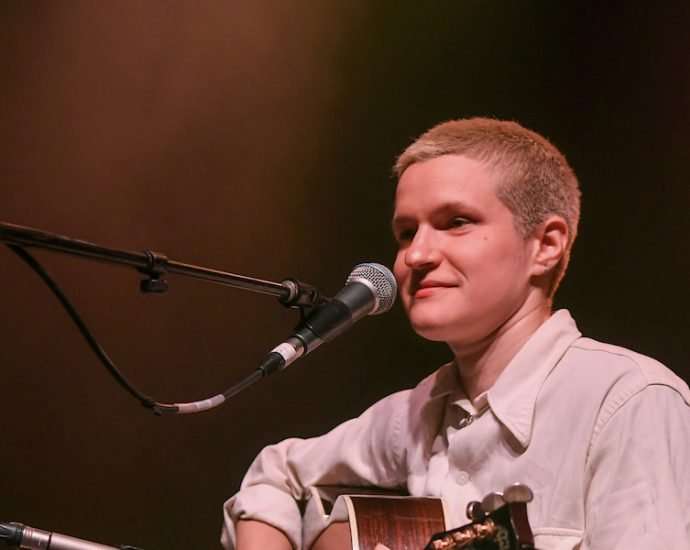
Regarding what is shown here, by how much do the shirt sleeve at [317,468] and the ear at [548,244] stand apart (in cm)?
41

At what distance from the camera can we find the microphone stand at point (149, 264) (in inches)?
44.3

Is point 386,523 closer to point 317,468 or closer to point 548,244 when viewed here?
point 317,468

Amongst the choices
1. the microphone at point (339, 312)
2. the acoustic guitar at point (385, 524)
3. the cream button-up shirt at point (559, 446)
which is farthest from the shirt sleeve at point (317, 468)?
the microphone at point (339, 312)

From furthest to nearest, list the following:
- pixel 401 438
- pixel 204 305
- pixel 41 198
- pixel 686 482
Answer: pixel 204 305 → pixel 41 198 → pixel 401 438 → pixel 686 482

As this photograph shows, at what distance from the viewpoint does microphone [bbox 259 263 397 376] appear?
55.6 inches

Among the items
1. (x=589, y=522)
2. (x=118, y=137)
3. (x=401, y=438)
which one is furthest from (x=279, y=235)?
(x=589, y=522)

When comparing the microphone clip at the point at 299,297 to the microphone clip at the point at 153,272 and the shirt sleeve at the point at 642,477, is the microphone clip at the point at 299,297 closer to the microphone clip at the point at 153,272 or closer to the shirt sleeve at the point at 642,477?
the microphone clip at the point at 153,272

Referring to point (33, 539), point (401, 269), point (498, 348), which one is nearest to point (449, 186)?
point (401, 269)

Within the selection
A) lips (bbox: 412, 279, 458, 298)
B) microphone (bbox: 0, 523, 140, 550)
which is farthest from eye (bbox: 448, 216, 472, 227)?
microphone (bbox: 0, 523, 140, 550)

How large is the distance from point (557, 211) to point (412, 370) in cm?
93

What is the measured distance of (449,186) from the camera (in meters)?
1.60

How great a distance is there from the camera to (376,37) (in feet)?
8.39

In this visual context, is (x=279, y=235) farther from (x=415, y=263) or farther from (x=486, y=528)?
(x=486, y=528)

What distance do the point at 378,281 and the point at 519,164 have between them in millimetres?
327
